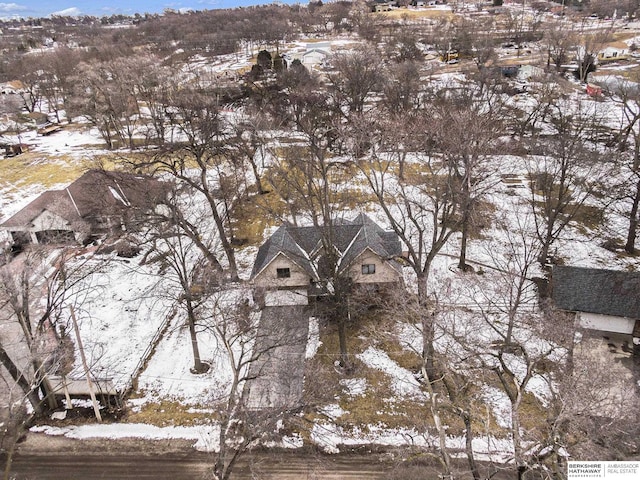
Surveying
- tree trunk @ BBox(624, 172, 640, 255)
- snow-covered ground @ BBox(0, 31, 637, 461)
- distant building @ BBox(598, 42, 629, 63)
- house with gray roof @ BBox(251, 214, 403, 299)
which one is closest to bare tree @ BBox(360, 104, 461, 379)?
house with gray roof @ BBox(251, 214, 403, 299)

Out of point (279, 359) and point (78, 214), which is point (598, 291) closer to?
point (279, 359)

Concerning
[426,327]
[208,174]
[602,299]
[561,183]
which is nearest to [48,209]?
[208,174]

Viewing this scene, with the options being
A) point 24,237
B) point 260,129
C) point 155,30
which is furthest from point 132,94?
point 155,30

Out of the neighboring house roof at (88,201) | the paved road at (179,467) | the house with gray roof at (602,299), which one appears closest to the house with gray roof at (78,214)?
the neighboring house roof at (88,201)

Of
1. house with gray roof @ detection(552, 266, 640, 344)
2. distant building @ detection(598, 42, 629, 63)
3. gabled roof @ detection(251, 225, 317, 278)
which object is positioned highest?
distant building @ detection(598, 42, 629, 63)

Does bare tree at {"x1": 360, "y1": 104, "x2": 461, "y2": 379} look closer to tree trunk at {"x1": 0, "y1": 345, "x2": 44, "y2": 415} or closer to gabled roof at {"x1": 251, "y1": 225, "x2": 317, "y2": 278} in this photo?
gabled roof at {"x1": 251, "y1": 225, "x2": 317, "y2": 278}

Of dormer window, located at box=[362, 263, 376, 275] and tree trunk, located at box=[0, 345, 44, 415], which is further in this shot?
dormer window, located at box=[362, 263, 376, 275]
